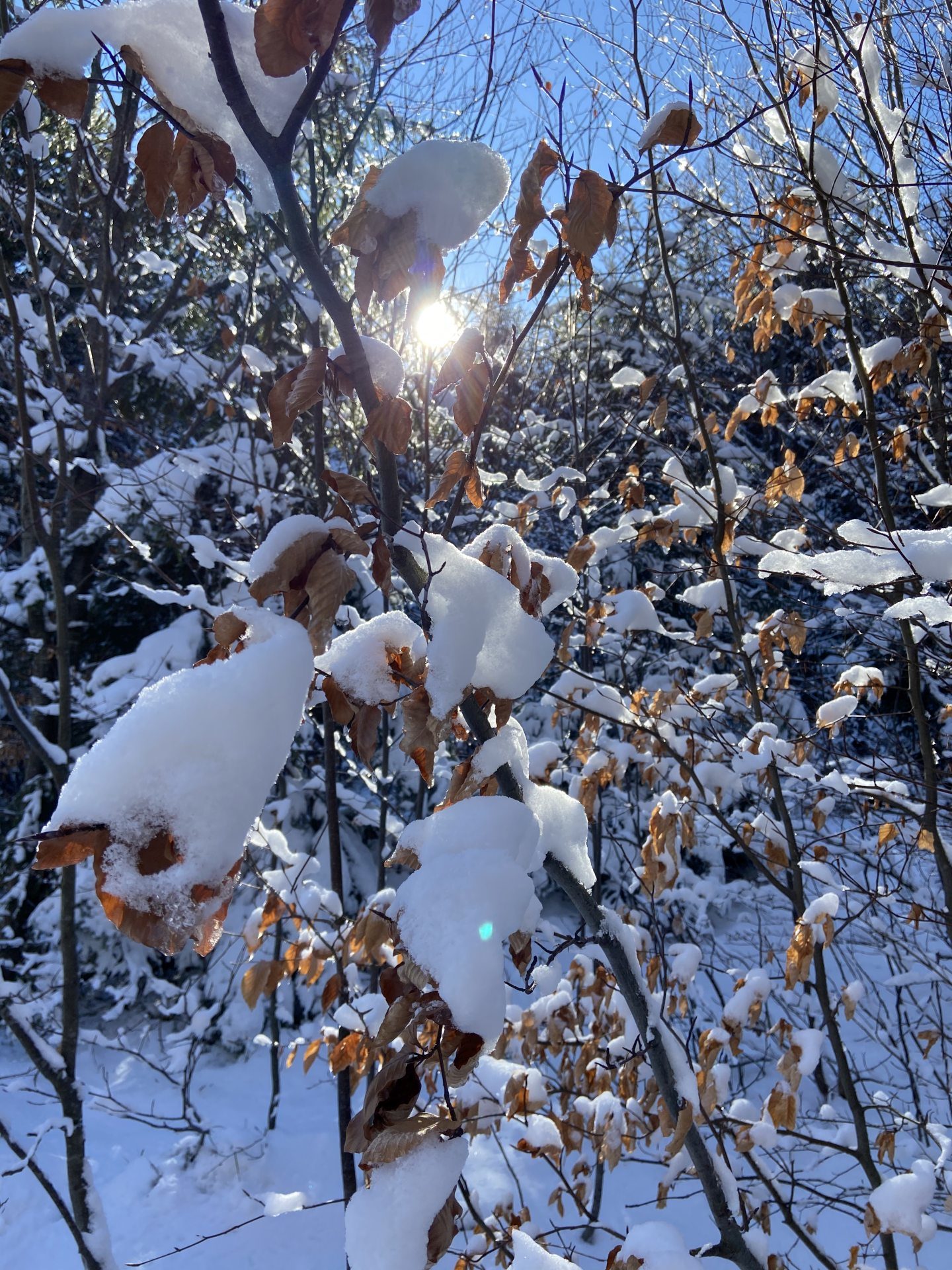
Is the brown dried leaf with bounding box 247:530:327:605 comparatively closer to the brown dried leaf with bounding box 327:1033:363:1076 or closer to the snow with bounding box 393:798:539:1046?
the snow with bounding box 393:798:539:1046

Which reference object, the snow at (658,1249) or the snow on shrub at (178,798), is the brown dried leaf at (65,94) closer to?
the snow on shrub at (178,798)

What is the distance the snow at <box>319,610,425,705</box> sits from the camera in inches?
35.3

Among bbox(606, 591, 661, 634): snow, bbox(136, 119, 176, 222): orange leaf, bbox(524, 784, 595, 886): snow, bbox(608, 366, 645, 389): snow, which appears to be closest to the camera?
bbox(136, 119, 176, 222): orange leaf

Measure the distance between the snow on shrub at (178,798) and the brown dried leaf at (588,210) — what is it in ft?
2.23

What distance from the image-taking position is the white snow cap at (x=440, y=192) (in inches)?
33.4

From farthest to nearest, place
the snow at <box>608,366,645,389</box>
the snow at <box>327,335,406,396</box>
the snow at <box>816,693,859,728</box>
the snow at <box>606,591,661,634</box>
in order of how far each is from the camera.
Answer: the snow at <box>608,366,645,389</box>, the snow at <box>606,591,661,634</box>, the snow at <box>816,693,859,728</box>, the snow at <box>327,335,406,396</box>

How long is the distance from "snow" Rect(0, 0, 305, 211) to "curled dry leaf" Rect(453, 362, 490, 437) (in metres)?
0.33

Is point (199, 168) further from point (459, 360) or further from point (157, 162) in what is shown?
point (459, 360)

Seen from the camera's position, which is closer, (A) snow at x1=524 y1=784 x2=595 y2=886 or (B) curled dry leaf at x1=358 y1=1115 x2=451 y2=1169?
(B) curled dry leaf at x1=358 y1=1115 x2=451 y2=1169

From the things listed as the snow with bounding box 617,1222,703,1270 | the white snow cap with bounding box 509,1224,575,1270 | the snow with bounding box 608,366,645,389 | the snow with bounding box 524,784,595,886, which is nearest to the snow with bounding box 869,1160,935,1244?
the snow with bounding box 617,1222,703,1270

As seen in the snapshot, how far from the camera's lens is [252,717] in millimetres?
649

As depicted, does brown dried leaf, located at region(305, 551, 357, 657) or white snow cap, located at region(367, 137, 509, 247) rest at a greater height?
white snow cap, located at region(367, 137, 509, 247)

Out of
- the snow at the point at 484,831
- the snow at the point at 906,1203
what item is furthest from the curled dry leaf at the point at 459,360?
the snow at the point at 906,1203

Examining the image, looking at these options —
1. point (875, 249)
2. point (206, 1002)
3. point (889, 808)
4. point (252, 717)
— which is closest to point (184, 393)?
point (206, 1002)
